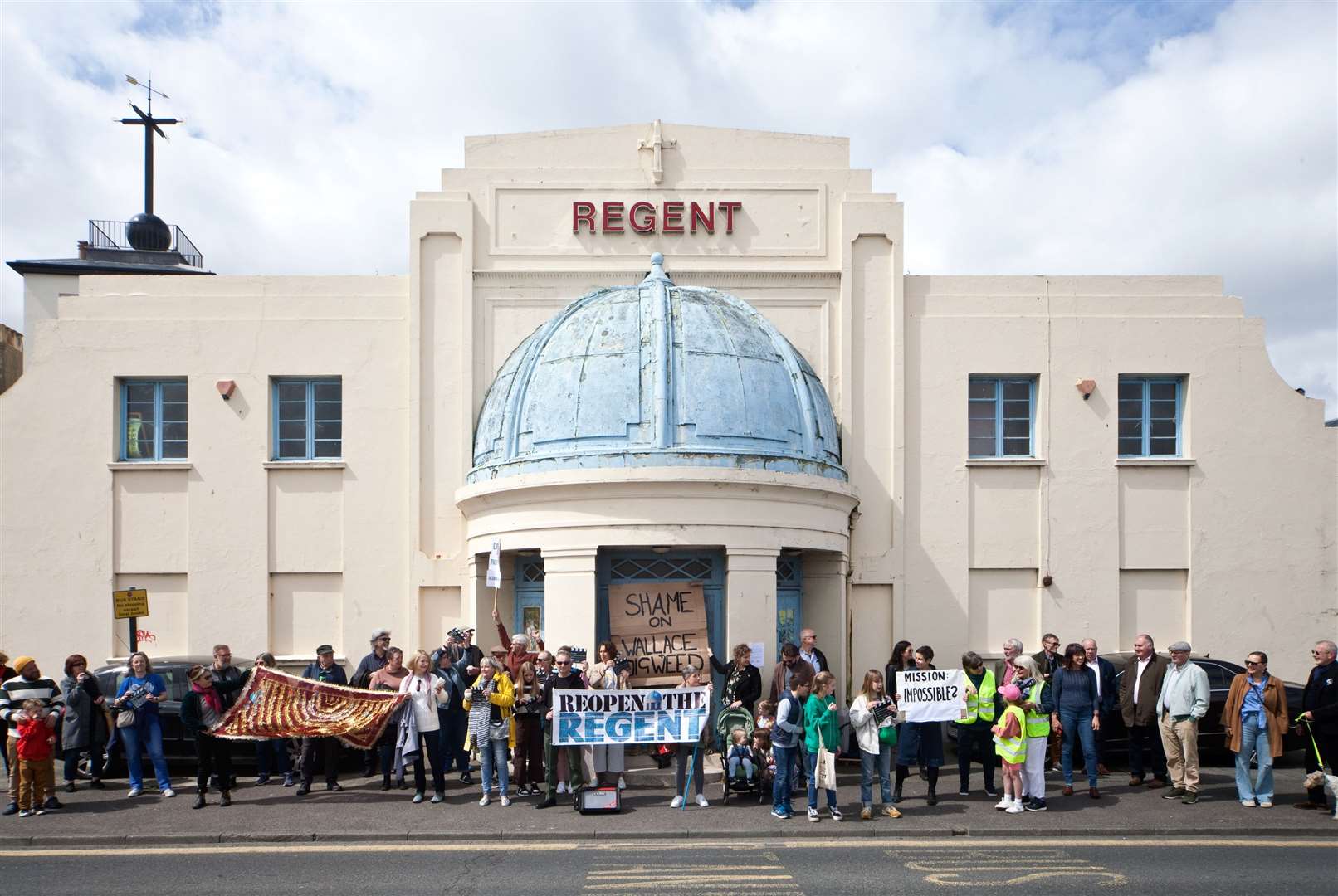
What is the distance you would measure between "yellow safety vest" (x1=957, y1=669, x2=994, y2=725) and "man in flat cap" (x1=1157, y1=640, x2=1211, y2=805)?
2063mm

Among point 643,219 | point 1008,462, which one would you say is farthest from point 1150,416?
point 643,219

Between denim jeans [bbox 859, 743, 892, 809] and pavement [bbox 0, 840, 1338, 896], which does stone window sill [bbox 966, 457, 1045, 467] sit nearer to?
denim jeans [bbox 859, 743, 892, 809]

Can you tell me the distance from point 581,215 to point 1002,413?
7653 mm

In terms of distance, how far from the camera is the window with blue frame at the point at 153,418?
66.8 ft

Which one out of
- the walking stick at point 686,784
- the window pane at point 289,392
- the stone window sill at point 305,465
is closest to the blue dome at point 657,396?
the stone window sill at point 305,465

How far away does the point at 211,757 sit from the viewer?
47.0 feet

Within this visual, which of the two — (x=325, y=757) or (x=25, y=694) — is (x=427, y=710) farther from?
(x=25, y=694)

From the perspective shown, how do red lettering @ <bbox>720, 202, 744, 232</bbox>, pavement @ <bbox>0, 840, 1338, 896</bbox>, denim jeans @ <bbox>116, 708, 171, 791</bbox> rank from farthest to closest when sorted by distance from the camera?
1. red lettering @ <bbox>720, 202, 744, 232</bbox>
2. denim jeans @ <bbox>116, 708, 171, 791</bbox>
3. pavement @ <bbox>0, 840, 1338, 896</bbox>

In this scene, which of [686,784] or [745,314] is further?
[745,314]

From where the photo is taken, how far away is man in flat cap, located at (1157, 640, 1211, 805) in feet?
46.5

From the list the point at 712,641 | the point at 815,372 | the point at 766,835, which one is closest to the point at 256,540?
the point at 712,641

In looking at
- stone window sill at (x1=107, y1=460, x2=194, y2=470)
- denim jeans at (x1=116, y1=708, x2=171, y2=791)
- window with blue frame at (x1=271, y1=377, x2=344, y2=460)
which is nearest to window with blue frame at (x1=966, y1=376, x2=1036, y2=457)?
window with blue frame at (x1=271, y1=377, x2=344, y2=460)

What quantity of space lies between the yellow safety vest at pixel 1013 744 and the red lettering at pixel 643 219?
33.4 ft

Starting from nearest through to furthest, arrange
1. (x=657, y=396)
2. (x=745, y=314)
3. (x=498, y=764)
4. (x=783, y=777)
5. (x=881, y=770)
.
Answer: (x=783, y=777)
(x=881, y=770)
(x=498, y=764)
(x=657, y=396)
(x=745, y=314)
